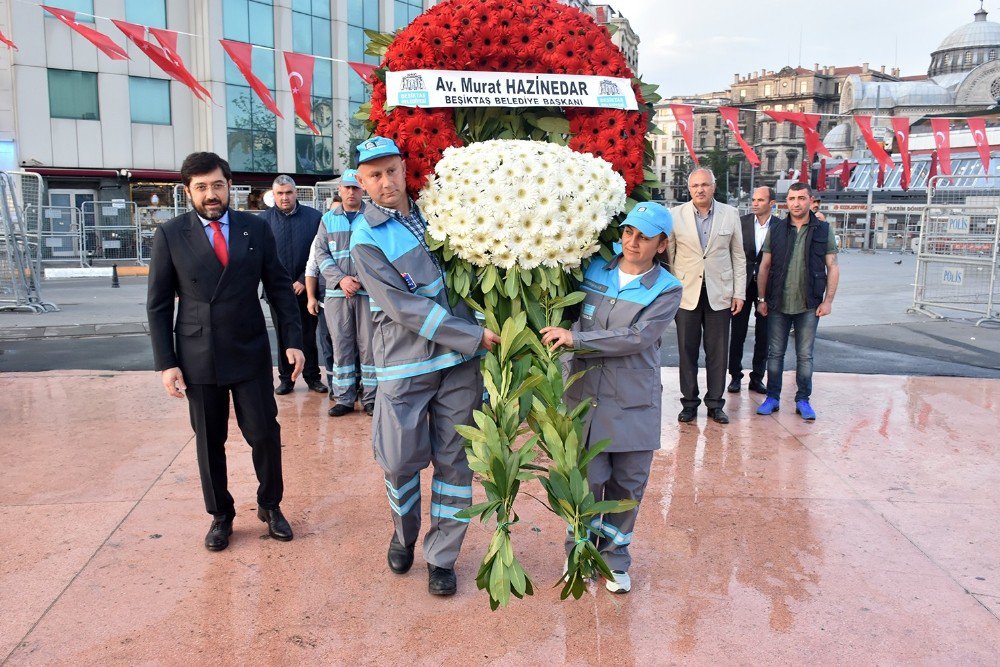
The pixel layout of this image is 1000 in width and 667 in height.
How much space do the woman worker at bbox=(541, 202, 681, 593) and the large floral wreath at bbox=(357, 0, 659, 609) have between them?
0.12m

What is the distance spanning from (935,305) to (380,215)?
12.3 m

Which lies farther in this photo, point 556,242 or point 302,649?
point 556,242

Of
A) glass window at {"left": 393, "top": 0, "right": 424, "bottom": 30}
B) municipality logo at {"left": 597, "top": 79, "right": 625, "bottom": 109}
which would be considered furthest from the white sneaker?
glass window at {"left": 393, "top": 0, "right": 424, "bottom": 30}

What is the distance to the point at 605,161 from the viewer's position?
3.27m

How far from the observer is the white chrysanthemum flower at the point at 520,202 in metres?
3.04

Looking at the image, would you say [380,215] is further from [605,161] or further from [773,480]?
[773,480]

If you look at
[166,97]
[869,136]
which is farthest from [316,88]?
[869,136]

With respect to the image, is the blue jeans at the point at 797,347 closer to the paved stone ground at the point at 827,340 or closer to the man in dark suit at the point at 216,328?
the paved stone ground at the point at 827,340

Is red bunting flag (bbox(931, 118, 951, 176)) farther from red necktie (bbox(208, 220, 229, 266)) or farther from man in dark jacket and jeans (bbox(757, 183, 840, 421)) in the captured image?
red necktie (bbox(208, 220, 229, 266))

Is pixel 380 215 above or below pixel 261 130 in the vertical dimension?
below

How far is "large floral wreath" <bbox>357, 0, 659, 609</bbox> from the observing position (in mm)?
2902

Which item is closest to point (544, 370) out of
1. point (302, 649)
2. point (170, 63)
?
point (302, 649)

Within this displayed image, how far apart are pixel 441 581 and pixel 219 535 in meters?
1.19

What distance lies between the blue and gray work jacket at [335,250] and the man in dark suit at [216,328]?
2.07m
